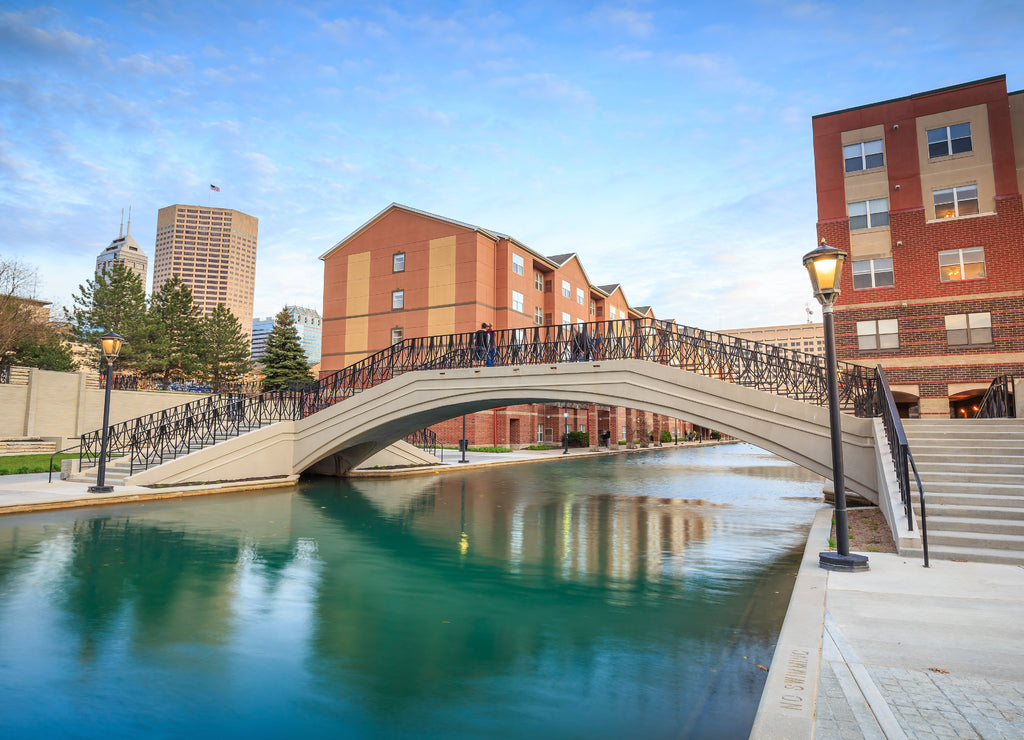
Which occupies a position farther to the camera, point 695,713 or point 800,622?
point 800,622

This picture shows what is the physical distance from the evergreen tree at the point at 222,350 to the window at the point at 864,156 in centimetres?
4799

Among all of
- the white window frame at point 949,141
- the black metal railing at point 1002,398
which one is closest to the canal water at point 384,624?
the black metal railing at point 1002,398

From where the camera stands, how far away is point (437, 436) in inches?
1658

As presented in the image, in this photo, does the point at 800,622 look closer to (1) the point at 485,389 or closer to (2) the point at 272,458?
(1) the point at 485,389

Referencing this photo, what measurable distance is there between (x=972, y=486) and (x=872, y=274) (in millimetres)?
15123

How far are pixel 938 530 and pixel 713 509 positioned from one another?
28.4ft

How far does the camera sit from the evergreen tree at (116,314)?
145 ft

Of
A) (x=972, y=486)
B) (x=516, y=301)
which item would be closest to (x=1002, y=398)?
(x=972, y=486)

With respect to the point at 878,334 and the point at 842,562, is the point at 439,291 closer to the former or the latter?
the point at 878,334

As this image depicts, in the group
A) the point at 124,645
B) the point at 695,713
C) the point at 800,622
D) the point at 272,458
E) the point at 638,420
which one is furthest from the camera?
the point at 638,420

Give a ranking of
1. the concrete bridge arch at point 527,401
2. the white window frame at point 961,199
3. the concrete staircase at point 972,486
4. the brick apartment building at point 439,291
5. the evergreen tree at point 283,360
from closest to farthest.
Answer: the concrete staircase at point 972,486
the concrete bridge arch at point 527,401
the white window frame at point 961,199
the brick apartment building at point 439,291
the evergreen tree at point 283,360

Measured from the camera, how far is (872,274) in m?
22.4

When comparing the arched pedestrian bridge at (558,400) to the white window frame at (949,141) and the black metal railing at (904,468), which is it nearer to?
the black metal railing at (904,468)

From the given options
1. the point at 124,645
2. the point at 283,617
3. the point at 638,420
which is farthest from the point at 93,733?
the point at 638,420
